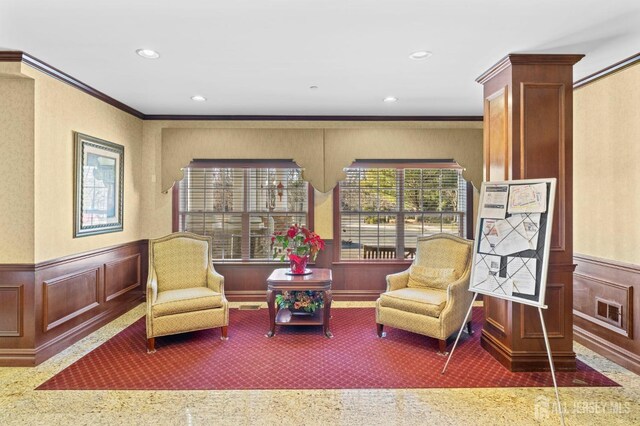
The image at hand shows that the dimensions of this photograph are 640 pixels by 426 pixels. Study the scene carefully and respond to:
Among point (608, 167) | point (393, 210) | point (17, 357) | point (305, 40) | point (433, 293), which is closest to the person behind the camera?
point (305, 40)

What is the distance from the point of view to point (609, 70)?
3.29 metres

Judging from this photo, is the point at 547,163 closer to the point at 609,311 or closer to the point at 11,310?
the point at 609,311

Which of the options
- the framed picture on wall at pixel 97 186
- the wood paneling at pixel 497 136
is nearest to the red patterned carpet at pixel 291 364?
the framed picture on wall at pixel 97 186

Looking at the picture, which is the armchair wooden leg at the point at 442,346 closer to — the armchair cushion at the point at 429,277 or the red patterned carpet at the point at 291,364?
the red patterned carpet at the point at 291,364

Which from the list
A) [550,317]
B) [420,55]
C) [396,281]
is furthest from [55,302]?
[550,317]

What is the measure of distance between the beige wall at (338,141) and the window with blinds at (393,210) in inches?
12.4

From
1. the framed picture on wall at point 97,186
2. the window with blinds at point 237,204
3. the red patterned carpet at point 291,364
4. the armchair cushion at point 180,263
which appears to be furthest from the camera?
the window with blinds at point 237,204

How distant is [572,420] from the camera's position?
7.75ft

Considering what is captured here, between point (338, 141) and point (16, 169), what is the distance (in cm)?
354

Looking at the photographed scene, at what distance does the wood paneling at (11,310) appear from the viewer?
10.4 feet

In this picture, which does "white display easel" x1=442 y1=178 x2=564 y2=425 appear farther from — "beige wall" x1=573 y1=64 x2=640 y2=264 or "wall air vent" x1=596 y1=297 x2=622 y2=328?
"beige wall" x1=573 y1=64 x2=640 y2=264

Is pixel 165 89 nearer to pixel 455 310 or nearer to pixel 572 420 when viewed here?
pixel 455 310

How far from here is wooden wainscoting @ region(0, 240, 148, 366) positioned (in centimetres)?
317

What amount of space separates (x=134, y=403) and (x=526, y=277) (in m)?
2.92
